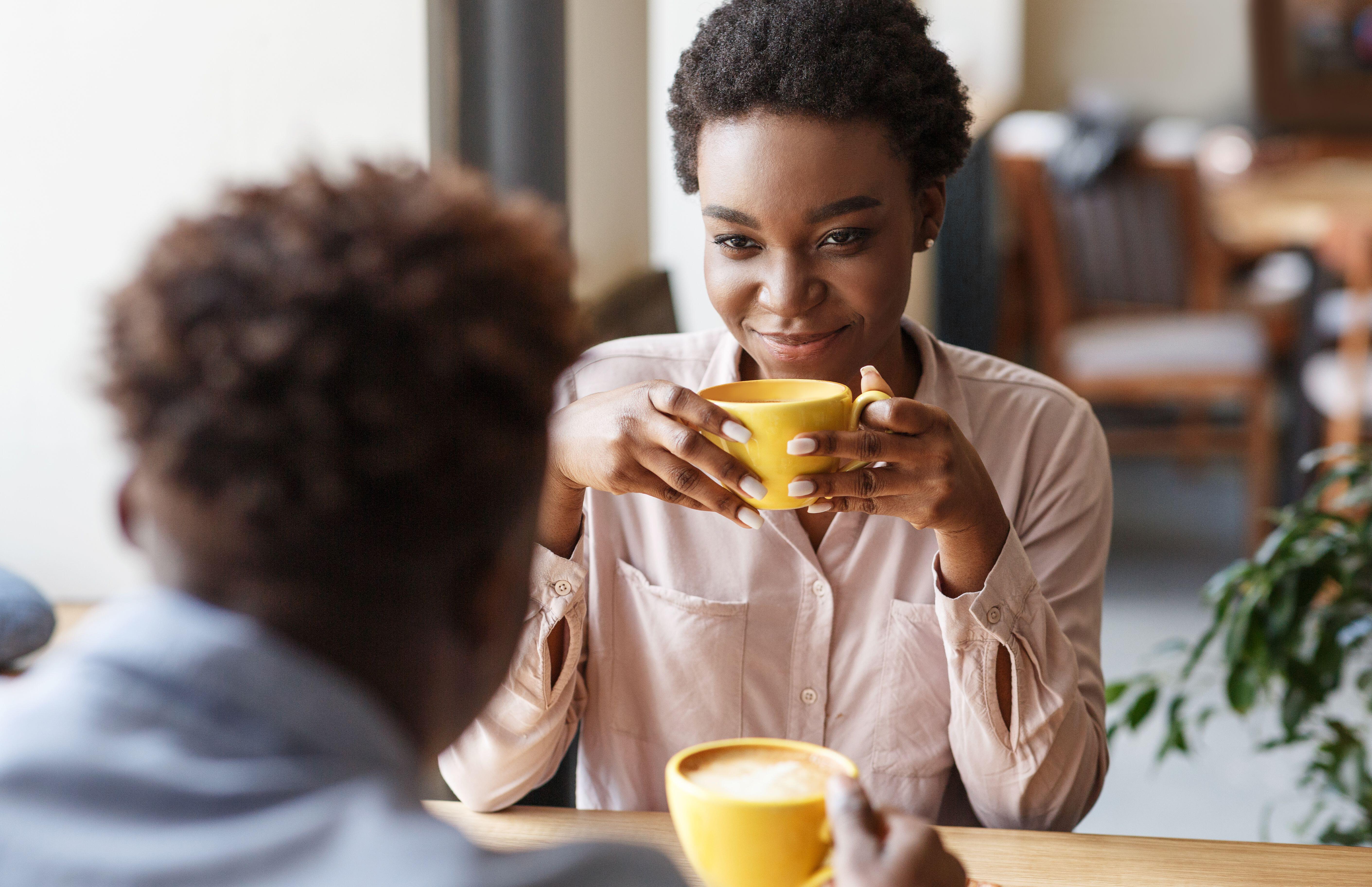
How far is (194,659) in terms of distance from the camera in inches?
17.0

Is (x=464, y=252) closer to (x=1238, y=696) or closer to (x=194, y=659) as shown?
(x=194, y=659)

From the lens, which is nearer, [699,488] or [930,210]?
[699,488]

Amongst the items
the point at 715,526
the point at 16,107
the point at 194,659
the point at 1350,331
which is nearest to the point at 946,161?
the point at 715,526

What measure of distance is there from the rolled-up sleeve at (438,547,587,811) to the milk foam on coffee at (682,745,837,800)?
1.12ft

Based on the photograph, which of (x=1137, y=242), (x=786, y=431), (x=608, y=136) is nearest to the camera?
(x=786, y=431)

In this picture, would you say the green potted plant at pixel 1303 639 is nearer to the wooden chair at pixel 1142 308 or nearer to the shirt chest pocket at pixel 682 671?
the shirt chest pocket at pixel 682 671

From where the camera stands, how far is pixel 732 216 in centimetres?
103

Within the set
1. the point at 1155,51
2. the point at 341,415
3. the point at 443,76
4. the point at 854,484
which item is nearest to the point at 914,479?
the point at 854,484

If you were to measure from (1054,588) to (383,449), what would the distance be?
0.81m

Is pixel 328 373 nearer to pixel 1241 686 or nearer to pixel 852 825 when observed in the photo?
pixel 852 825

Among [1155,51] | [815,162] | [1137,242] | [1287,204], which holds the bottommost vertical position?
[1137,242]

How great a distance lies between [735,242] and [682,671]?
385mm

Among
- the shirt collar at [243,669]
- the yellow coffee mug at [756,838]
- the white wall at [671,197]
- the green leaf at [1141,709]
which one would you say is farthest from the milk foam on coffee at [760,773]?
the white wall at [671,197]

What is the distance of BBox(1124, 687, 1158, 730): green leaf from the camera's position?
141 cm
